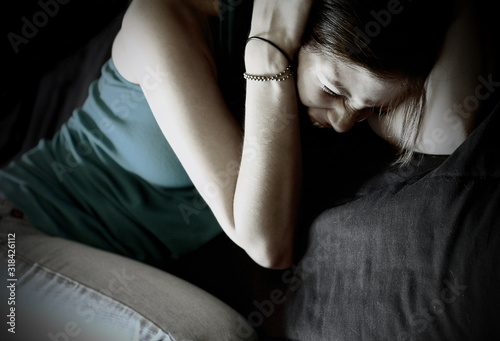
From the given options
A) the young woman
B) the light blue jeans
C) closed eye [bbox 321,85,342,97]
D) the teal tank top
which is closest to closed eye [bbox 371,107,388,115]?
the young woman

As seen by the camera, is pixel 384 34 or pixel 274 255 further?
pixel 274 255

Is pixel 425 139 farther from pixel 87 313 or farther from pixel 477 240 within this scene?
pixel 87 313

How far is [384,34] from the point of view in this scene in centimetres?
60

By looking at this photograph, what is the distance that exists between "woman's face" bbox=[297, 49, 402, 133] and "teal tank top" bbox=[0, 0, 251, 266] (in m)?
0.20

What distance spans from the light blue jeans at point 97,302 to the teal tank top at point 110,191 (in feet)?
0.44

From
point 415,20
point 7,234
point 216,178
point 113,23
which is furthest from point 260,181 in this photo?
point 113,23

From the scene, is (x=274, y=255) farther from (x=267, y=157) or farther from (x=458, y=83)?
(x=458, y=83)

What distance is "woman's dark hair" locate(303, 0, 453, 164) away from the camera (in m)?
0.60

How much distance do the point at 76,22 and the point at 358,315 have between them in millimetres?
1140

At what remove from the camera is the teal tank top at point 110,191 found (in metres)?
0.91

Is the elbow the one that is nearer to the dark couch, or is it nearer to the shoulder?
the dark couch

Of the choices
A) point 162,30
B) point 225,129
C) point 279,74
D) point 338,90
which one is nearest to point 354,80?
point 338,90

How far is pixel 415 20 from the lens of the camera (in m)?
0.61

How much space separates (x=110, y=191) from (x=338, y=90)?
1.93 ft
